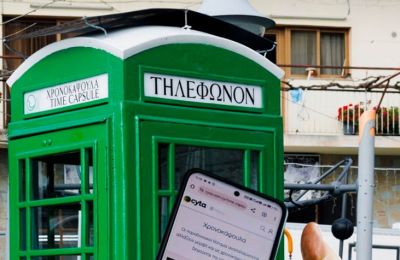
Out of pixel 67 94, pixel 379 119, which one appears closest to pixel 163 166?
pixel 67 94

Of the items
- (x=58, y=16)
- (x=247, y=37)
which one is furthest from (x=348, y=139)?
(x=247, y=37)

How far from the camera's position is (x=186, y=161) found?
17.1 feet

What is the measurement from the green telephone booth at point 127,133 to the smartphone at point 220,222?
303 millimetres

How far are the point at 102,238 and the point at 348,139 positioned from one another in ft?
55.2

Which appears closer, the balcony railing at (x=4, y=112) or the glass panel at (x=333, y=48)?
the balcony railing at (x=4, y=112)

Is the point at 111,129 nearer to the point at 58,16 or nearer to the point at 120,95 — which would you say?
the point at 120,95

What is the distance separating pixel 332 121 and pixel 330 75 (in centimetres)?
92

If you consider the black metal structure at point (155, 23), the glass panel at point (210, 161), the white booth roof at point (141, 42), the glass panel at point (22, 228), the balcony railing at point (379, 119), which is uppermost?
the black metal structure at point (155, 23)

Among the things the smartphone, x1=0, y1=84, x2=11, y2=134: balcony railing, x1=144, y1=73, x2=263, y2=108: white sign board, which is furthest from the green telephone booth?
x1=0, y1=84, x2=11, y2=134: balcony railing

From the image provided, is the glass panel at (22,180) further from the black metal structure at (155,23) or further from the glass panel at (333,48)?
the glass panel at (333,48)

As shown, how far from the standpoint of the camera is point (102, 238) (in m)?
5.12

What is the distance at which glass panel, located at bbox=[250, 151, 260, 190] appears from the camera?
17.7 ft

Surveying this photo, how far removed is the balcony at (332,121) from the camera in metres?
21.5

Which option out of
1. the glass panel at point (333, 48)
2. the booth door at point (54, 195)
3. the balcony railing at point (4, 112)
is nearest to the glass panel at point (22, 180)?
the booth door at point (54, 195)
